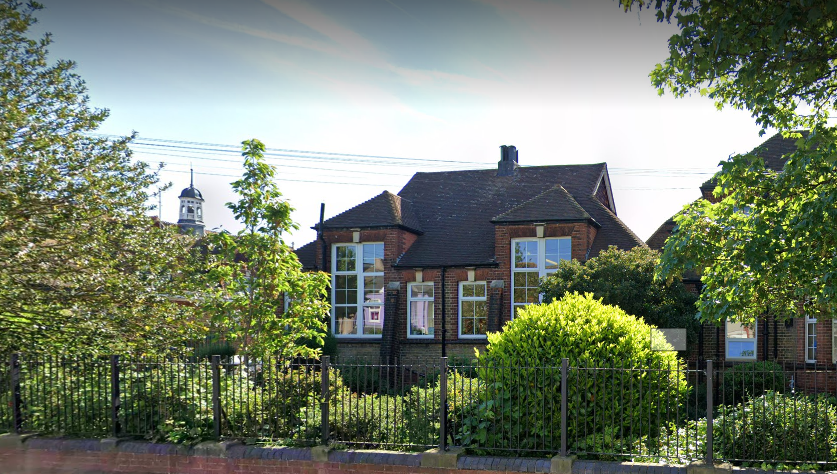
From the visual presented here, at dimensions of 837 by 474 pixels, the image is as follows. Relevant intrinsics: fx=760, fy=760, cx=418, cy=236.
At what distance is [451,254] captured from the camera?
28.7 metres

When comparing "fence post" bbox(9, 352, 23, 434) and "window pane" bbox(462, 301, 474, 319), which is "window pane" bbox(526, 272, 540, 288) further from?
"fence post" bbox(9, 352, 23, 434)

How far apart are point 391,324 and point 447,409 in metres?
17.4

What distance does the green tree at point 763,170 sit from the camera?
8.58m

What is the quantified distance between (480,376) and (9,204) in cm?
856

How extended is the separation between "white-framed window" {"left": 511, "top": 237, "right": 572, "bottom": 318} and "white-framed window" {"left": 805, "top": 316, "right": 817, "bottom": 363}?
7768mm

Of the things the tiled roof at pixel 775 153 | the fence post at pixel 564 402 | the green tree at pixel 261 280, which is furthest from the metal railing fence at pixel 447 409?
the tiled roof at pixel 775 153

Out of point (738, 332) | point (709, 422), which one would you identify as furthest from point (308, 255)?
point (709, 422)

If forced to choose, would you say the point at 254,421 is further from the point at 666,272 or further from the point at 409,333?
the point at 409,333

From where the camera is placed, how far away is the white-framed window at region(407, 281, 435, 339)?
2850cm

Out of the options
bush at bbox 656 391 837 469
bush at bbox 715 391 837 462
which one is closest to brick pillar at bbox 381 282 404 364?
bush at bbox 656 391 837 469

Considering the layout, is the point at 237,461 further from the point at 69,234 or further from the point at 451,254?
the point at 451,254

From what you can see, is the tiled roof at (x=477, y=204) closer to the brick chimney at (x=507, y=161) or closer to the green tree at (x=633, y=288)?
the brick chimney at (x=507, y=161)

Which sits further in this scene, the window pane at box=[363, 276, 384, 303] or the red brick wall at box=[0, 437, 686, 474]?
the window pane at box=[363, 276, 384, 303]

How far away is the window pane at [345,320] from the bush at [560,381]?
1925 cm
